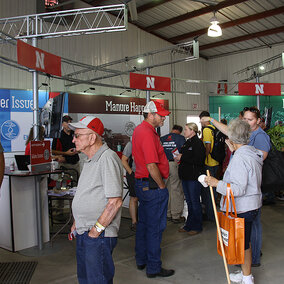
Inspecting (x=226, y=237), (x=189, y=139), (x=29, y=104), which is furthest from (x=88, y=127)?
(x=29, y=104)

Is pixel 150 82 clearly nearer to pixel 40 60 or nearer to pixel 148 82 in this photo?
pixel 148 82

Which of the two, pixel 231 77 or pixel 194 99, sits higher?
pixel 231 77

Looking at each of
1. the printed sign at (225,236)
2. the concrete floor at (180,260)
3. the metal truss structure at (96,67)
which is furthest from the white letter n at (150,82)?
the printed sign at (225,236)

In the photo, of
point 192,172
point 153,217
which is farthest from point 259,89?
point 153,217

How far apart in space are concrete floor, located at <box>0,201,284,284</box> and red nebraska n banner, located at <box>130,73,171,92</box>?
127 inches

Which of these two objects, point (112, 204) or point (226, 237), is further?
point (226, 237)

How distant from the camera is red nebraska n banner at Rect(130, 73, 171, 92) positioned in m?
6.66

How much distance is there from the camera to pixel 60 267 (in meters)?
3.37

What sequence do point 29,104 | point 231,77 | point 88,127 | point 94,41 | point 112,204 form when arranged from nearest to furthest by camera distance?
point 112,204
point 88,127
point 29,104
point 94,41
point 231,77

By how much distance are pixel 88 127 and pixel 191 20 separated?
12231 mm

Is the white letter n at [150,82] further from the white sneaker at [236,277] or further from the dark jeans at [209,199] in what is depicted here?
the white sneaker at [236,277]

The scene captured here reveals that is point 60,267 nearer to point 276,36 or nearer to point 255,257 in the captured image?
point 255,257

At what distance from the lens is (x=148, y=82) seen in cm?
691

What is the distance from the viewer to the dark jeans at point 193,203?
4.26 m
